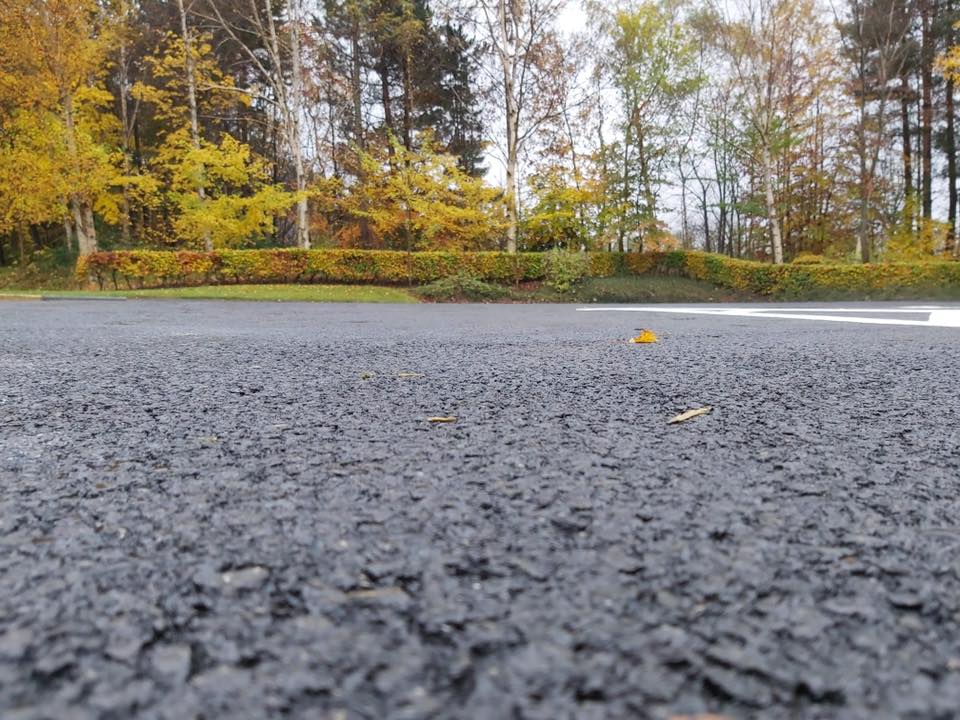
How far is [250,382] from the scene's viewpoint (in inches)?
70.7

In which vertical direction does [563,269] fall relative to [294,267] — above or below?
below

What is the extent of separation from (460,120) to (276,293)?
1309cm

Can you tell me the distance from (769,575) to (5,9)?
2120cm

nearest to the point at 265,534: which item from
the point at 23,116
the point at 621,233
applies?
the point at 621,233

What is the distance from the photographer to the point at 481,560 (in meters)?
0.63

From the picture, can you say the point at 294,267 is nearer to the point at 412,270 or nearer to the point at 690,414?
the point at 412,270

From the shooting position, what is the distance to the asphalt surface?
1.44 ft

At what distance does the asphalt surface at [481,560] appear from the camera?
1.44 ft

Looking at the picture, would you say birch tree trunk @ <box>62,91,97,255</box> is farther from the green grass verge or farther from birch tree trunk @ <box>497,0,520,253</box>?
birch tree trunk @ <box>497,0,520,253</box>

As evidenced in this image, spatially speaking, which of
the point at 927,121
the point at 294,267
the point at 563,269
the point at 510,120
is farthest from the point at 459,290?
the point at 927,121

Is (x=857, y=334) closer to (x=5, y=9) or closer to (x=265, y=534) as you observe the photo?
(x=265, y=534)

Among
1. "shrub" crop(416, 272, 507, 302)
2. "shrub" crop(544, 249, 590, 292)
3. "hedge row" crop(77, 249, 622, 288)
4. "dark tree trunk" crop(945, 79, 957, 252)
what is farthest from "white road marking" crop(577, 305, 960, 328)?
"dark tree trunk" crop(945, 79, 957, 252)

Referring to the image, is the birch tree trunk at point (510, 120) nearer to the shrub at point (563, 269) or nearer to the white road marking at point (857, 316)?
the shrub at point (563, 269)

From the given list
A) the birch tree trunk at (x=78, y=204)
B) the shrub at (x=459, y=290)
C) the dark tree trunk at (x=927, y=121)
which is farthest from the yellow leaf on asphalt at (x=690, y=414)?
the dark tree trunk at (x=927, y=121)
